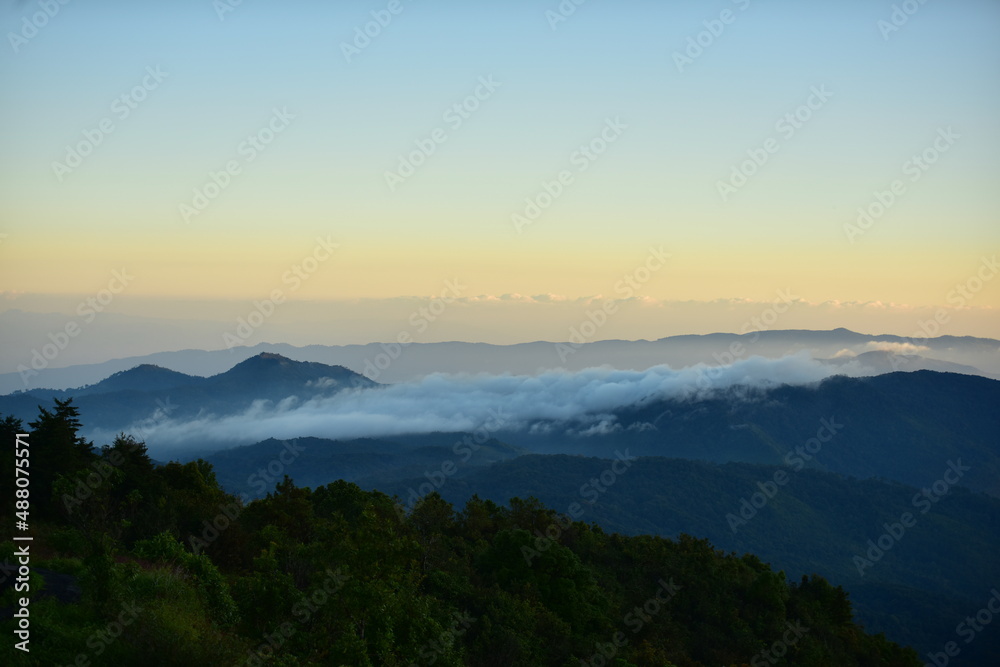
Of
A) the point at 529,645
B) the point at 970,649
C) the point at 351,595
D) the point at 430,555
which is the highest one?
the point at 351,595

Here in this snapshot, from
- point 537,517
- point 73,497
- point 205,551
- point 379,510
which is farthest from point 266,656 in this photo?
point 537,517

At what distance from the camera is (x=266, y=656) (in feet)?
83.9

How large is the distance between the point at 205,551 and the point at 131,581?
57.5 ft

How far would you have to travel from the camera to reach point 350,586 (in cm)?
2738

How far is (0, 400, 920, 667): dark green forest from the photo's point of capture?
86.8 ft

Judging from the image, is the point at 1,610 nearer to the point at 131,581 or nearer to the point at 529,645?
the point at 131,581

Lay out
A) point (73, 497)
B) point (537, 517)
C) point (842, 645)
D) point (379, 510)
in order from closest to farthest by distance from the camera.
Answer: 1. point (73, 497)
2. point (379, 510)
3. point (842, 645)
4. point (537, 517)

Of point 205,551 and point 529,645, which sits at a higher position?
point 205,551

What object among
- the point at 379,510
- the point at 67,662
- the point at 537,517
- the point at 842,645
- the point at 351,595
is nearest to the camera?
the point at 67,662

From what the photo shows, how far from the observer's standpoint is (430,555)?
60.6 metres

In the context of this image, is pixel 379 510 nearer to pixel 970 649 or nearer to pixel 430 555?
pixel 430 555

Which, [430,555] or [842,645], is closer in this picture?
[430,555]

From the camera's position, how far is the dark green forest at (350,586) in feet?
86.8

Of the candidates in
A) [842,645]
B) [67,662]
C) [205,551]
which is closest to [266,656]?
[67,662]
